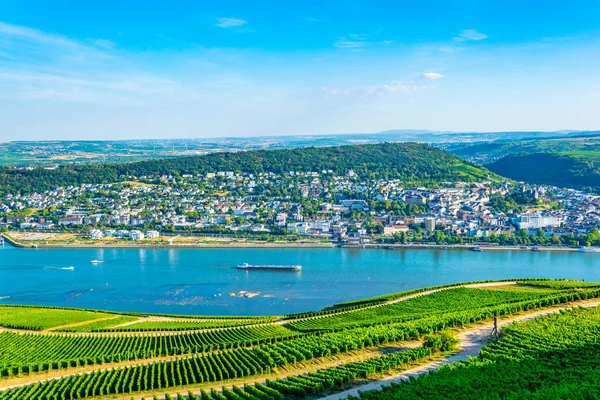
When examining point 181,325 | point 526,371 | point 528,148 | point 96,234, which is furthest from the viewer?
point 528,148

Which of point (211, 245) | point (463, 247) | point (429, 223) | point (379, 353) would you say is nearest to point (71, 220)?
point (211, 245)

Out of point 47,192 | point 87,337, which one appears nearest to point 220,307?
point 87,337

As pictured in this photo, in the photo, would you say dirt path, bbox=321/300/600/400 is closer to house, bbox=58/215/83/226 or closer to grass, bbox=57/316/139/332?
grass, bbox=57/316/139/332

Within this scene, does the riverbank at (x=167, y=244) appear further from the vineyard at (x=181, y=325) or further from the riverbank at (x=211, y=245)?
the vineyard at (x=181, y=325)

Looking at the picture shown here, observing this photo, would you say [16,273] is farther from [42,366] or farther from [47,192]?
[47,192]

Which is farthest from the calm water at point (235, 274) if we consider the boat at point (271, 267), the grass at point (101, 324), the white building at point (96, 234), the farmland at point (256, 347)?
the farmland at point (256, 347)

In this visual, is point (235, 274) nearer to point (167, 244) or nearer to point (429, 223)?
point (167, 244)

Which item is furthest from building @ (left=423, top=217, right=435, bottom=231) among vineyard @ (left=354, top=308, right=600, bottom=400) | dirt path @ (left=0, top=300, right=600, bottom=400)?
vineyard @ (left=354, top=308, right=600, bottom=400)
